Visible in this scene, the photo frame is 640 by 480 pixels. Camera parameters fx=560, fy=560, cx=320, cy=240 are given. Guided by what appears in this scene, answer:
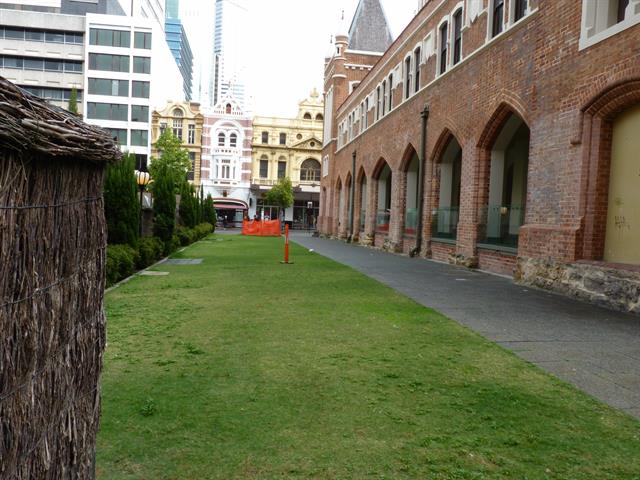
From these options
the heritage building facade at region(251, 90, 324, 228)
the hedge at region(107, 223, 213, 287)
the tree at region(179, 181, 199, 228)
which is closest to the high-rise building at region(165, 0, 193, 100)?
the heritage building facade at region(251, 90, 324, 228)

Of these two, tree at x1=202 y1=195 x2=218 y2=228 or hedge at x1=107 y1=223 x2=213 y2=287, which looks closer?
hedge at x1=107 y1=223 x2=213 y2=287

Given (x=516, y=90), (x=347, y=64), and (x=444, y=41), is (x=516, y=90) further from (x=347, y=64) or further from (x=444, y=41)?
(x=347, y=64)

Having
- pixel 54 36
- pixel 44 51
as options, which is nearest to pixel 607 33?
pixel 44 51

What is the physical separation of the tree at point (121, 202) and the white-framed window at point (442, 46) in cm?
1122

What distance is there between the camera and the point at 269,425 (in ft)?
12.4

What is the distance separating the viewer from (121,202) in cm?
1259

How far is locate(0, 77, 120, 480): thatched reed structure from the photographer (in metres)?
1.86

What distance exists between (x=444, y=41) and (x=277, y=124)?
50762mm

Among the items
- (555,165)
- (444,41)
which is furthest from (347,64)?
(555,165)

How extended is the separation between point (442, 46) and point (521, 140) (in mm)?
4706

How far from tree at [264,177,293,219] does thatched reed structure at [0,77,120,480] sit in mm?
60031

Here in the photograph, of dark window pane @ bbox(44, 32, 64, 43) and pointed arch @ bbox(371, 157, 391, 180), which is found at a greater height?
dark window pane @ bbox(44, 32, 64, 43)

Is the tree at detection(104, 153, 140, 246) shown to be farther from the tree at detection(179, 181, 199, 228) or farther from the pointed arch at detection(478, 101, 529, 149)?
the tree at detection(179, 181, 199, 228)

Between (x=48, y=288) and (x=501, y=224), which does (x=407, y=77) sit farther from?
(x=48, y=288)
